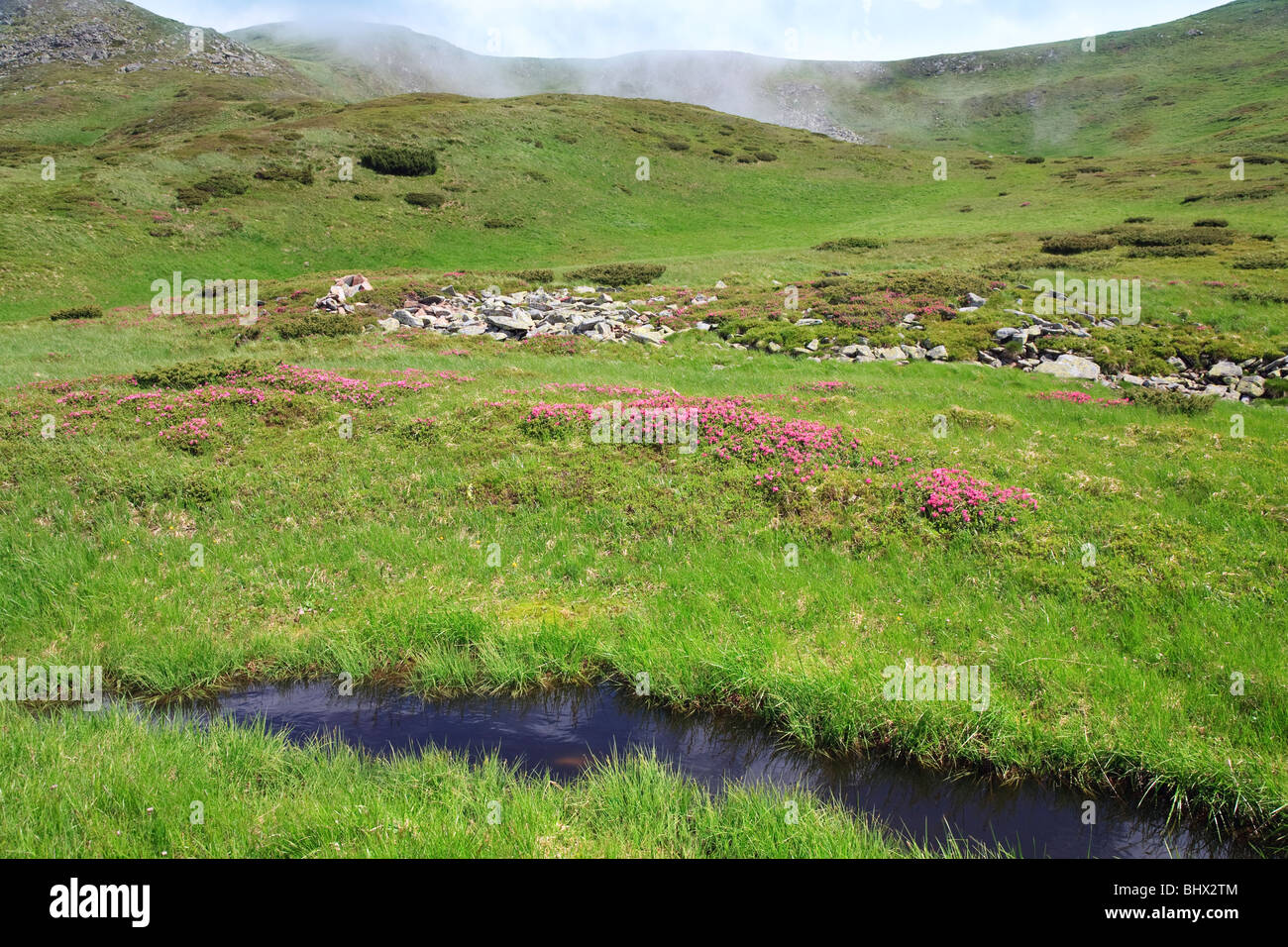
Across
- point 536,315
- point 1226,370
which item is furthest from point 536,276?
point 1226,370

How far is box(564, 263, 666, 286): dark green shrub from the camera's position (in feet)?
149

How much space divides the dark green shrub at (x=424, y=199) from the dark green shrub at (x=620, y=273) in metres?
24.5

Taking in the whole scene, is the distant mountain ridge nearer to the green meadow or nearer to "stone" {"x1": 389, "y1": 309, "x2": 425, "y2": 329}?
"stone" {"x1": 389, "y1": 309, "x2": 425, "y2": 329}

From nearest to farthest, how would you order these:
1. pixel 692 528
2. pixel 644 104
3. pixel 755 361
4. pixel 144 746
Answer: pixel 144 746
pixel 692 528
pixel 755 361
pixel 644 104

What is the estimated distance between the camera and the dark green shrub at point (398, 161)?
68.1 metres

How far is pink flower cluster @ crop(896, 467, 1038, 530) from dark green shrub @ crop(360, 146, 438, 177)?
71009 millimetres

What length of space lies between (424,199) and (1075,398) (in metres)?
61.0

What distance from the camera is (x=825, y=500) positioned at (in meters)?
12.9

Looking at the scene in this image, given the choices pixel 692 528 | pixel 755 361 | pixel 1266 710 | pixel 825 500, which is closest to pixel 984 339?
pixel 755 361

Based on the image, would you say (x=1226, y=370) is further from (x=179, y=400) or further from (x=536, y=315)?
(x=179, y=400)

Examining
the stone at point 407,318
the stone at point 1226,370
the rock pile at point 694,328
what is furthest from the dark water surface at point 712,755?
the stone at point 407,318

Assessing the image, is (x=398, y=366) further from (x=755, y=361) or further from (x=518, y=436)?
(x=755, y=361)

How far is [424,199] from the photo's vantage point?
2498 inches
